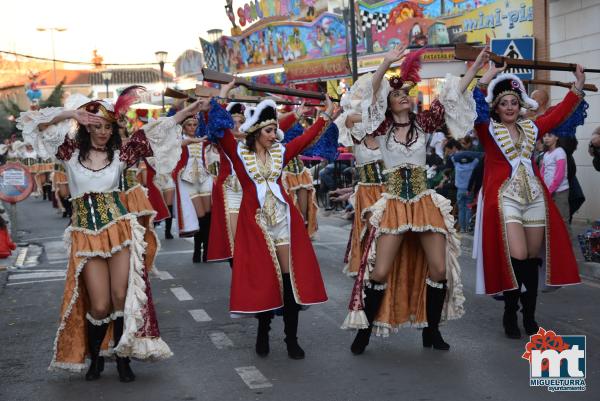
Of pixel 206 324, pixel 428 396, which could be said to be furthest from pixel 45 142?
pixel 428 396

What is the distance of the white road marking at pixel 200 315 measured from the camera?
8.42 meters

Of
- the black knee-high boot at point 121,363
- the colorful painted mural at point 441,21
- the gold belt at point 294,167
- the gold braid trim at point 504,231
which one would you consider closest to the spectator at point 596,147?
the gold belt at point 294,167

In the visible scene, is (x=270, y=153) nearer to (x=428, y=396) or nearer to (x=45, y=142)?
(x=45, y=142)

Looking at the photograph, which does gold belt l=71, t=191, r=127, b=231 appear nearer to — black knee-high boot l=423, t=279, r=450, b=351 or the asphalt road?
the asphalt road

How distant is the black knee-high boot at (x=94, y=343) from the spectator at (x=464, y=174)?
319 inches

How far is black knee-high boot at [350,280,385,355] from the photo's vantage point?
678 cm

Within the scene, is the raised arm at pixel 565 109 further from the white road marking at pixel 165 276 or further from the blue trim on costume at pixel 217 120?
the white road marking at pixel 165 276

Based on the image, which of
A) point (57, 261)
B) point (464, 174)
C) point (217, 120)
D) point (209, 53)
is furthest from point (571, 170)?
point (209, 53)

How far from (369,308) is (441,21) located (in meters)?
13.9

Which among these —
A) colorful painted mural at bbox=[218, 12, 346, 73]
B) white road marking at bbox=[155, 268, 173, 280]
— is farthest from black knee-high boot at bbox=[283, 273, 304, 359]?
colorful painted mural at bbox=[218, 12, 346, 73]

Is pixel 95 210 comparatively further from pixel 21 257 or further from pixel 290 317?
pixel 21 257

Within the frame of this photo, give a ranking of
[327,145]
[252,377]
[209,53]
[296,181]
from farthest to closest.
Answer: [209,53] → [296,181] → [327,145] → [252,377]

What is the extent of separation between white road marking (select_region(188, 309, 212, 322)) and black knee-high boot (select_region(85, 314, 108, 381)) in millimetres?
2053

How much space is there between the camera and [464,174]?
13625mm
